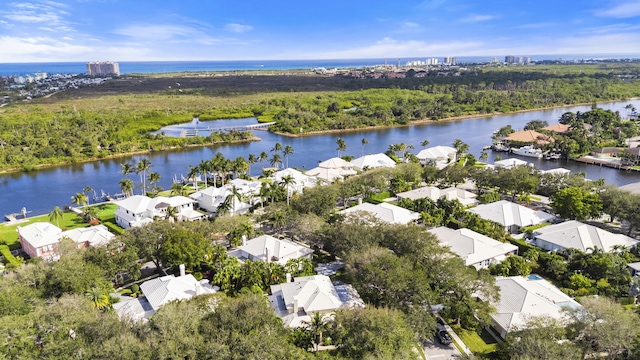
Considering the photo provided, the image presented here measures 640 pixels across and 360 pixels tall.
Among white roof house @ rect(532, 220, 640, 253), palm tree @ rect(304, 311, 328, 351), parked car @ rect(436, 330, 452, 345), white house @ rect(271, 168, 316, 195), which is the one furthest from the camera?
white house @ rect(271, 168, 316, 195)

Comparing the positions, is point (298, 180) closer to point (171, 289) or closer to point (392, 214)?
point (392, 214)

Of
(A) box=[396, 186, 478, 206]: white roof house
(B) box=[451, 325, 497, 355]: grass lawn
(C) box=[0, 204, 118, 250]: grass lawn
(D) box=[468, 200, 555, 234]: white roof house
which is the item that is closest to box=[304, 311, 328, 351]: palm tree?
(B) box=[451, 325, 497, 355]: grass lawn

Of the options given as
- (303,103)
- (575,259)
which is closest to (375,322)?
(575,259)

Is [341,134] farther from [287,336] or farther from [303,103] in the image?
[287,336]

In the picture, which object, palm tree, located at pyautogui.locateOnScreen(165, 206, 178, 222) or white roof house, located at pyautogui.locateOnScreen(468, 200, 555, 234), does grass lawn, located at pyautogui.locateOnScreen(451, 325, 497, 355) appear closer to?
white roof house, located at pyautogui.locateOnScreen(468, 200, 555, 234)

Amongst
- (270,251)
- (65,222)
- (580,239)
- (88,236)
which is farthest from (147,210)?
(580,239)
